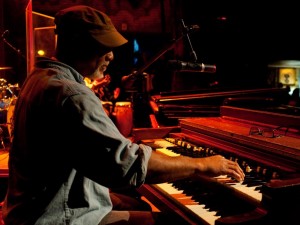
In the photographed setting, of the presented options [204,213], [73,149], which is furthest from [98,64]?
[204,213]

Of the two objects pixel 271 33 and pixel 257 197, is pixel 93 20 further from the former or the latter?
pixel 271 33

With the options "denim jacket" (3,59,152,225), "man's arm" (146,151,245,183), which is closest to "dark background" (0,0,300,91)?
"man's arm" (146,151,245,183)

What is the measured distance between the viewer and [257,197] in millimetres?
2031

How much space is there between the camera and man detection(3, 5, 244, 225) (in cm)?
171

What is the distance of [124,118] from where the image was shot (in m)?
7.43

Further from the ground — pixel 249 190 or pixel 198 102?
pixel 198 102

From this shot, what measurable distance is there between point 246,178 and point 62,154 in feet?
4.17

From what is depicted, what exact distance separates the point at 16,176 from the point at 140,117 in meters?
5.95

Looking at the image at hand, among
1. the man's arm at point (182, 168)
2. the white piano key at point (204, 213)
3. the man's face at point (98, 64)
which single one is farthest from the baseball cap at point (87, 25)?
the white piano key at point (204, 213)

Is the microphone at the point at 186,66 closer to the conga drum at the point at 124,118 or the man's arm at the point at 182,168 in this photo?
the man's arm at the point at 182,168

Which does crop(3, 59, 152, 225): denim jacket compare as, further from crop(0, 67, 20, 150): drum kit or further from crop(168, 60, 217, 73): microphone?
crop(0, 67, 20, 150): drum kit

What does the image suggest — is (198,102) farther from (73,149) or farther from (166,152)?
(73,149)

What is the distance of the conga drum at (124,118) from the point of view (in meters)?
7.41

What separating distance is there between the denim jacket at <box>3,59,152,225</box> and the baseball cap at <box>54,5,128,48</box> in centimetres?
21
